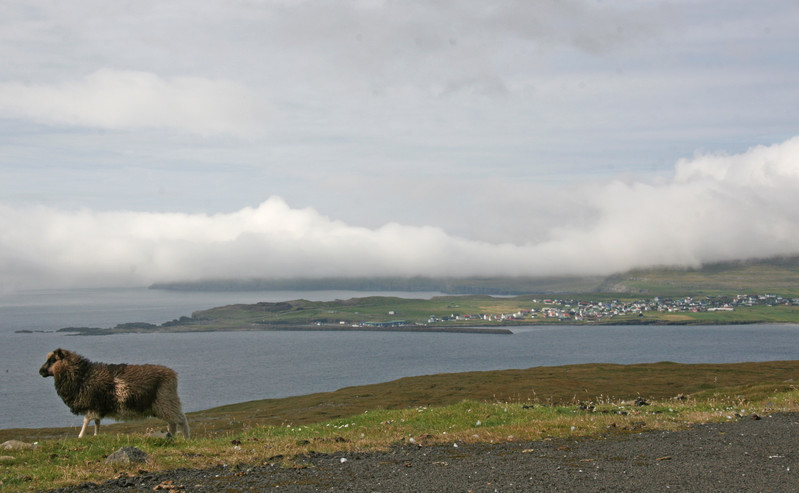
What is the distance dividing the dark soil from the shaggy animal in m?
5.65

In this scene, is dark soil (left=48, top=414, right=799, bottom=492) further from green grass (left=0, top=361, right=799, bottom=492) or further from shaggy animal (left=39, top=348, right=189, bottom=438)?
shaggy animal (left=39, top=348, right=189, bottom=438)

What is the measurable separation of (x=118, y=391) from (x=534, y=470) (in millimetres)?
12216

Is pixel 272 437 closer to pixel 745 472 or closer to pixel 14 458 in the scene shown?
pixel 14 458

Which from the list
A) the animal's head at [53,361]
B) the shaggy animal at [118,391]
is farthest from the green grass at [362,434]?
the animal's head at [53,361]

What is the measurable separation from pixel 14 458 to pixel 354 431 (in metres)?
9.16

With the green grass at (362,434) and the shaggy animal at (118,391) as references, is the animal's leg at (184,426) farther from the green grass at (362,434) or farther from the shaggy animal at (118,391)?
the green grass at (362,434)

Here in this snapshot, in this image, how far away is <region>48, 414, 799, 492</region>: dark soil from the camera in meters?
11.7

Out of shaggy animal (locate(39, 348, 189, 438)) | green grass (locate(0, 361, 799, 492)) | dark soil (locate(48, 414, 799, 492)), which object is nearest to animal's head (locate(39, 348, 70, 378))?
shaggy animal (locate(39, 348, 189, 438))

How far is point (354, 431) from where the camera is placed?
19.3m

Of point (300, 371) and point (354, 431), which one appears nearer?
point (354, 431)

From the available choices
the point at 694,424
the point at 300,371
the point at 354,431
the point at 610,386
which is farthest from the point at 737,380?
the point at 300,371

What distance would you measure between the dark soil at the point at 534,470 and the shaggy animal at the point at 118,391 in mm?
5654

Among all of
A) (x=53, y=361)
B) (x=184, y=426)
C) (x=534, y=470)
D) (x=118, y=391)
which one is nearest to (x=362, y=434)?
(x=184, y=426)

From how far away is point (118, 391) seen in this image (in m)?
18.0
